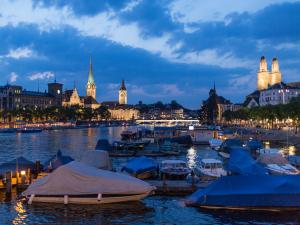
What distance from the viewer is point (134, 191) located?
33969mm

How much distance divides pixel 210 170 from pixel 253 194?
1198 centimetres

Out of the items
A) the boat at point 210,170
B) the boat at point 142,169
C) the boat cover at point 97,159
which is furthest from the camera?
the boat cover at point 97,159

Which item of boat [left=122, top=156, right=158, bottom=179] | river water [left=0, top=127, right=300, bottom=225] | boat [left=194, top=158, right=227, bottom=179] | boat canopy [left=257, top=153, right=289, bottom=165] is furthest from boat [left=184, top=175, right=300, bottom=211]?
boat canopy [left=257, top=153, right=289, bottom=165]

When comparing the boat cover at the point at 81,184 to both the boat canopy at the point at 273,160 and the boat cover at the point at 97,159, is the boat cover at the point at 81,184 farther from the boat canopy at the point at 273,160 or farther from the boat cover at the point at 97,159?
the boat canopy at the point at 273,160

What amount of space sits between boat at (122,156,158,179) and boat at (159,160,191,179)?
3.16 feet

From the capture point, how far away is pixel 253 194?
105 feet

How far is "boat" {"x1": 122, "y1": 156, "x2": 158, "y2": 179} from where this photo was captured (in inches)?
1724

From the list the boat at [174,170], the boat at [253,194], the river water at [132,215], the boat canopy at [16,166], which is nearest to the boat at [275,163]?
the boat at [174,170]

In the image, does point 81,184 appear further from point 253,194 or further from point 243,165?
point 243,165

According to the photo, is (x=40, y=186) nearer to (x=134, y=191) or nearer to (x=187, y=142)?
(x=134, y=191)

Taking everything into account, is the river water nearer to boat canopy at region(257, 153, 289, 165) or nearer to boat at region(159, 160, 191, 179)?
boat at region(159, 160, 191, 179)

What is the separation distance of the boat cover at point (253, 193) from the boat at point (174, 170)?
12.3 metres

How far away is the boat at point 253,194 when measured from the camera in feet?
105

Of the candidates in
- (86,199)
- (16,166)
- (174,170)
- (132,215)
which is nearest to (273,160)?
(174,170)
